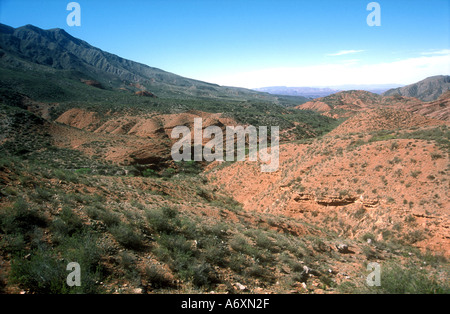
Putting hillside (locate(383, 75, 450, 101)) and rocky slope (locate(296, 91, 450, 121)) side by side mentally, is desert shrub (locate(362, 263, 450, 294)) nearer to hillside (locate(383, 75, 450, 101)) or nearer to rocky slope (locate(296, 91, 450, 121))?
rocky slope (locate(296, 91, 450, 121))

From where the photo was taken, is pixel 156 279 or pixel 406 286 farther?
pixel 156 279

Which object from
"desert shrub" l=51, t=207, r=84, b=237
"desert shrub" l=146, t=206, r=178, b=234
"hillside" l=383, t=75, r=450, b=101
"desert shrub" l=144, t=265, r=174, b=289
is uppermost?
"hillside" l=383, t=75, r=450, b=101

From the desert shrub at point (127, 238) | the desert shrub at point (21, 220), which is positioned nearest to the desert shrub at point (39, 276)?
the desert shrub at point (21, 220)

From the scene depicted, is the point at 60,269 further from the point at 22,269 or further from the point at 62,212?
the point at 62,212

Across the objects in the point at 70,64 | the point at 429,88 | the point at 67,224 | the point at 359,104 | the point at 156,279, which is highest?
the point at 70,64

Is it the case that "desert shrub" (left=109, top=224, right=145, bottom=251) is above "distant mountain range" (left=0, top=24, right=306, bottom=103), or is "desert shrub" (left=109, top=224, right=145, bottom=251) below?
below

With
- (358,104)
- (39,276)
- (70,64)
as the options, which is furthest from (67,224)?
(70,64)

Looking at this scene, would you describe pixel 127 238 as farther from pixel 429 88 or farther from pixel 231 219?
pixel 429 88

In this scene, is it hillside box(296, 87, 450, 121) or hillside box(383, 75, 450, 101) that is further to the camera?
hillside box(383, 75, 450, 101)

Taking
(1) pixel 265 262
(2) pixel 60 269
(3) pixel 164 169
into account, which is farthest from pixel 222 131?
(2) pixel 60 269

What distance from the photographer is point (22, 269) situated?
12.1 feet

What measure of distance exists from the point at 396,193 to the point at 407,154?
10.9 feet

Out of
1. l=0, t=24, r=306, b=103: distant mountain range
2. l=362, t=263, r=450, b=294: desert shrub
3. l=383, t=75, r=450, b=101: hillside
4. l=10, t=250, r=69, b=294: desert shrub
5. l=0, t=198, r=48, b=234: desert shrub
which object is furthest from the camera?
l=383, t=75, r=450, b=101: hillside

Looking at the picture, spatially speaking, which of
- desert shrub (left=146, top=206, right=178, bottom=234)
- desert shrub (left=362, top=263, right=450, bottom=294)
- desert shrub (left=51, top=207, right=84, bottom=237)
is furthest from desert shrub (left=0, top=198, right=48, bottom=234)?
desert shrub (left=362, top=263, right=450, bottom=294)
